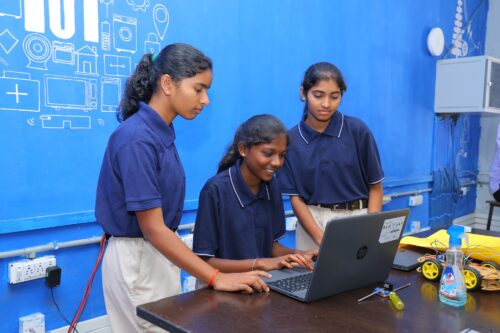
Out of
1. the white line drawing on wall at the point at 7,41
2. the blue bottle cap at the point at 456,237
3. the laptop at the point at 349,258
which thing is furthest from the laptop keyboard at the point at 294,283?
the white line drawing on wall at the point at 7,41

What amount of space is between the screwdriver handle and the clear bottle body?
119 millimetres

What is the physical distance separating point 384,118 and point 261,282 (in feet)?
9.23

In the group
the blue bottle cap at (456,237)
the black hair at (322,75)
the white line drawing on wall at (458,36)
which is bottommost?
the blue bottle cap at (456,237)

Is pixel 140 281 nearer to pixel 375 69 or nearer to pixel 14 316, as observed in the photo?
pixel 14 316

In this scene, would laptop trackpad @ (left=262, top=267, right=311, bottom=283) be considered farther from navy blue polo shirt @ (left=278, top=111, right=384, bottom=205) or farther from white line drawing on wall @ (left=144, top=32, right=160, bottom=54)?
white line drawing on wall @ (left=144, top=32, right=160, bottom=54)

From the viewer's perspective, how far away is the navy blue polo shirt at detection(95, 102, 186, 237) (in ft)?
4.08

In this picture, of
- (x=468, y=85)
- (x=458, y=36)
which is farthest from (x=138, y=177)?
(x=458, y=36)

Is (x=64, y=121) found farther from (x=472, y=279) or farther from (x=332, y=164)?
(x=472, y=279)

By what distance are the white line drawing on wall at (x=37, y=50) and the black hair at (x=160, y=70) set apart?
1.81ft

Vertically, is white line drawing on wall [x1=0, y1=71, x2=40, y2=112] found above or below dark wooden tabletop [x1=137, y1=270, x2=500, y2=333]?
above

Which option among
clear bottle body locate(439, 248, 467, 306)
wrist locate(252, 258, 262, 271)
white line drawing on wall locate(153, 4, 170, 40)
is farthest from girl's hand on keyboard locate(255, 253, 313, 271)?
white line drawing on wall locate(153, 4, 170, 40)

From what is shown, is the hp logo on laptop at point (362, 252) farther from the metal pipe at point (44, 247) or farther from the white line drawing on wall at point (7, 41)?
the white line drawing on wall at point (7, 41)

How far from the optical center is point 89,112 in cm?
→ 197

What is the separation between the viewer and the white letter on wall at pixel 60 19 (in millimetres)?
1812
